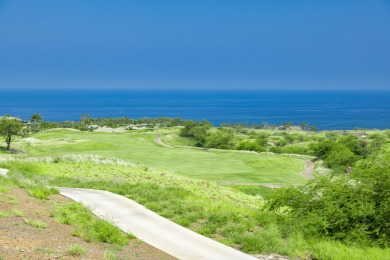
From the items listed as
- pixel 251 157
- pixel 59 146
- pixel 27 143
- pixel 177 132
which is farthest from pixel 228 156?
pixel 177 132

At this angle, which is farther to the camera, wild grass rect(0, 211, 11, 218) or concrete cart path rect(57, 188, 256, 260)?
wild grass rect(0, 211, 11, 218)

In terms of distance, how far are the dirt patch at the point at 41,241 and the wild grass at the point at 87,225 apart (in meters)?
0.21

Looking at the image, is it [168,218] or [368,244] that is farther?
[168,218]

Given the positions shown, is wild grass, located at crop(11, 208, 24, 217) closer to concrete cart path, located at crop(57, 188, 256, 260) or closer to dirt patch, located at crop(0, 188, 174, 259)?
dirt patch, located at crop(0, 188, 174, 259)

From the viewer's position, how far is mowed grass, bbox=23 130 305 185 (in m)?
48.4

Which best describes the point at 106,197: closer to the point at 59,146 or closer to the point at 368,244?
the point at 368,244

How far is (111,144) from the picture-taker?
245ft

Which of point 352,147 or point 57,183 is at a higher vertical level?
point 57,183

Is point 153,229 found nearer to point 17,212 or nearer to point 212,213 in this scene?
point 212,213

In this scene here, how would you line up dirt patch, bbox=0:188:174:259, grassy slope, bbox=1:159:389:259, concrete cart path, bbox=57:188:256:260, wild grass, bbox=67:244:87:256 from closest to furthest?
dirt patch, bbox=0:188:174:259 < wild grass, bbox=67:244:87:256 < concrete cart path, bbox=57:188:256:260 < grassy slope, bbox=1:159:389:259

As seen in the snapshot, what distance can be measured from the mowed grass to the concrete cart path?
26.4 meters

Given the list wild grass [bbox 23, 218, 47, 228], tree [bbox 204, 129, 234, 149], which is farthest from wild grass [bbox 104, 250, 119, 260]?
tree [bbox 204, 129, 234, 149]

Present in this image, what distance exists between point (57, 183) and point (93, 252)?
12.5m

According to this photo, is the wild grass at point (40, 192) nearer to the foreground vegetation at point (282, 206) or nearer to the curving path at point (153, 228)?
the foreground vegetation at point (282, 206)
